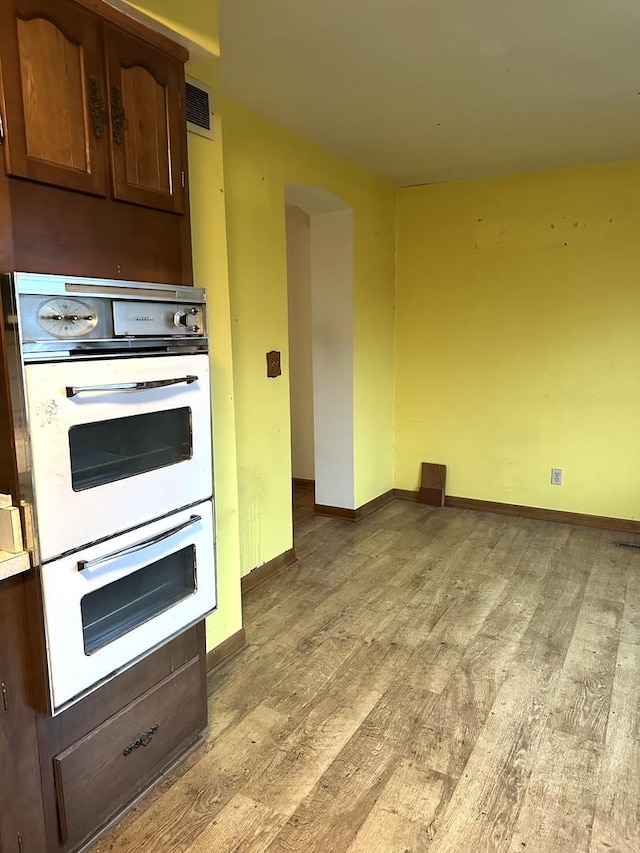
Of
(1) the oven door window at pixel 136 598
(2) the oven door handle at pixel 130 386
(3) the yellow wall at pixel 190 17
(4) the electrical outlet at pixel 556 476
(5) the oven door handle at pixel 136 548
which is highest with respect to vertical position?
(3) the yellow wall at pixel 190 17

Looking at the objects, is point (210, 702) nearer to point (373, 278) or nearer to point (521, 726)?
point (521, 726)

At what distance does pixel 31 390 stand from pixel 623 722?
87.0 inches

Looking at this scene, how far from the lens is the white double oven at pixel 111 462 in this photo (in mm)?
1283

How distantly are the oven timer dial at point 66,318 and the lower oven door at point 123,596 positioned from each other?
52 cm

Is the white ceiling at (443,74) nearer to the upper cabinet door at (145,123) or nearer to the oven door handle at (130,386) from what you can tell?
the upper cabinet door at (145,123)

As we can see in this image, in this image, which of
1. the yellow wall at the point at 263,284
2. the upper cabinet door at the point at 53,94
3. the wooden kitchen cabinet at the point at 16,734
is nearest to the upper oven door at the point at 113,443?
the wooden kitchen cabinet at the point at 16,734

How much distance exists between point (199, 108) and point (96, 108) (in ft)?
2.36

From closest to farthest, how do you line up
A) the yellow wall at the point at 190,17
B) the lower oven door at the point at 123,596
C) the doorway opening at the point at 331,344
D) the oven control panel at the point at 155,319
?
1. the lower oven door at the point at 123,596
2. the oven control panel at the point at 155,319
3. the yellow wall at the point at 190,17
4. the doorway opening at the point at 331,344

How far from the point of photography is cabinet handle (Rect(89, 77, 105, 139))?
1.44 meters

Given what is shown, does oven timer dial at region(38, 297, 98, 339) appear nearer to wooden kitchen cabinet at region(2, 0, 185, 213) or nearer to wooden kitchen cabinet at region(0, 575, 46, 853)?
wooden kitchen cabinet at region(2, 0, 185, 213)

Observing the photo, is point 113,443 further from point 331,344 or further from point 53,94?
point 331,344

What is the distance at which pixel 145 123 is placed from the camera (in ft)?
5.26

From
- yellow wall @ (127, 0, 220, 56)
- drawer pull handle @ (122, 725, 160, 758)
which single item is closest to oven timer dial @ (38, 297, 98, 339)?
yellow wall @ (127, 0, 220, 56)

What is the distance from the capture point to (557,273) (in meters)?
4.06
